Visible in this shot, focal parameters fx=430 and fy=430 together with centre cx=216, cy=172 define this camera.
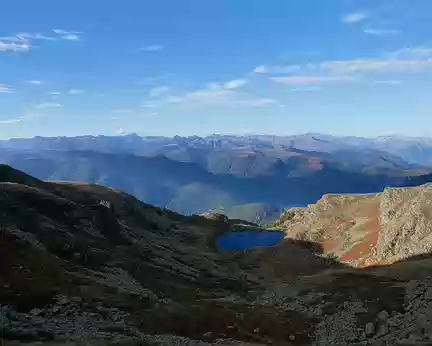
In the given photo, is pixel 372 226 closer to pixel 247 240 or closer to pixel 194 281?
pixel 247 240

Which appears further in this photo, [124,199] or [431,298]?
[124,199]

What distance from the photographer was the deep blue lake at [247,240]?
127m

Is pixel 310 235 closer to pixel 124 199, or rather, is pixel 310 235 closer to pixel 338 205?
pixel 338 205

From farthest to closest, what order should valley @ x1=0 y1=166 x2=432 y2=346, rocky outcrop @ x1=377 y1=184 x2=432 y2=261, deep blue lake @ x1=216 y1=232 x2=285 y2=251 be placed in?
deep blue lake @ x1=216 y1=232 x2=285 y2=251, rocky outcrop @ x1=377 y1=184 x2=432 y2=261, valley @ x1=0 y1=166 x2=432 y2=346

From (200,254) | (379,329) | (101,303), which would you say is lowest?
(200,254)

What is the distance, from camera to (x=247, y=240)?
134 metres

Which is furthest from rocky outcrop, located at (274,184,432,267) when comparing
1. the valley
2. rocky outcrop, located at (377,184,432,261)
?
the valley

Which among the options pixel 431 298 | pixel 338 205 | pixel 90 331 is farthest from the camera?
pixel 338 205

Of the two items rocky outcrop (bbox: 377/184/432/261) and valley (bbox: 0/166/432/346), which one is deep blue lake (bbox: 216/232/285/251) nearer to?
valley (bbox: 0/166/432/346)

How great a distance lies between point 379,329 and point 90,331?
2335 centimetres

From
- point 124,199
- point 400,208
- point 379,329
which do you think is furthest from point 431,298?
point 124,199

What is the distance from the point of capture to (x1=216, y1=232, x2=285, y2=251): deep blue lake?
127 meters

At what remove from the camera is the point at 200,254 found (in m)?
94.7

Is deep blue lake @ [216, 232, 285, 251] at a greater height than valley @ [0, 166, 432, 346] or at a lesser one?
lesser
